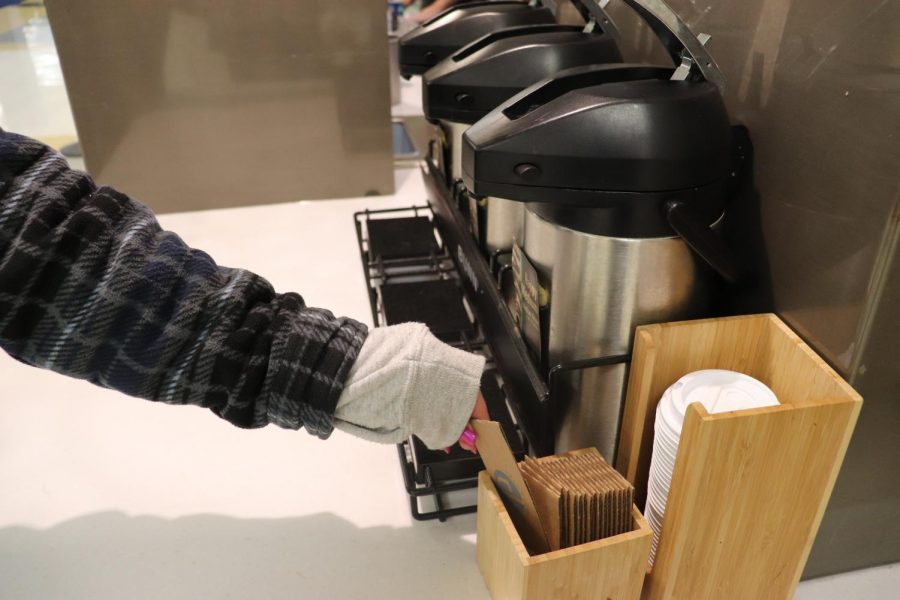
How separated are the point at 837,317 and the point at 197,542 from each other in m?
0.61

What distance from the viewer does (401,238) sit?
47.6 inches

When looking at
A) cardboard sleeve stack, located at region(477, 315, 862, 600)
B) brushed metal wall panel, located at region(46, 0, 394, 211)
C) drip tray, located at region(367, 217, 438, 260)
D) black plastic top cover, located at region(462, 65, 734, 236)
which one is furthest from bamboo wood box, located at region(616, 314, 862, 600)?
brushed metal wall panel, located at region(46, 0, 394, 211)

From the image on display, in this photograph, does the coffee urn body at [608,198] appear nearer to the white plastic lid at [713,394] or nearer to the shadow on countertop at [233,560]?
the white plastic lid at [713,394]

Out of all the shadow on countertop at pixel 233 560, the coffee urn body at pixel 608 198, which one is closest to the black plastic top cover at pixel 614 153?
the coffee urn body at pixel 608 198

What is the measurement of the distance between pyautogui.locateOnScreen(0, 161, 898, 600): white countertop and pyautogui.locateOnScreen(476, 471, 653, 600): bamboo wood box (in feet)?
0.33

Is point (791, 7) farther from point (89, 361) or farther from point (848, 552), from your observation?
point (89, 361)

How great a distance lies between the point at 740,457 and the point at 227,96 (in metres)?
1.16

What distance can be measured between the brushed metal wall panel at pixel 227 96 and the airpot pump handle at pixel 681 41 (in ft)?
2.85

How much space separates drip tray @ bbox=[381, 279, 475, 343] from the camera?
927 mm

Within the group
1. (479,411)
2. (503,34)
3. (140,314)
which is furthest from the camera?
(503,34)

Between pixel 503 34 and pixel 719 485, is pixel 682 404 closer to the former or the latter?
pixel 719 485

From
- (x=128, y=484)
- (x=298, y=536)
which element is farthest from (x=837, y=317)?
(x=128, y=484)

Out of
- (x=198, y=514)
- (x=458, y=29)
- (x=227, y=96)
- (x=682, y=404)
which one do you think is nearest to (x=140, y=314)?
(x=198, y=514)

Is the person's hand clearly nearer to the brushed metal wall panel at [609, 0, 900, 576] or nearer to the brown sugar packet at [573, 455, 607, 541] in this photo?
the brown sugar packet at [573, 455, 607, 541]
